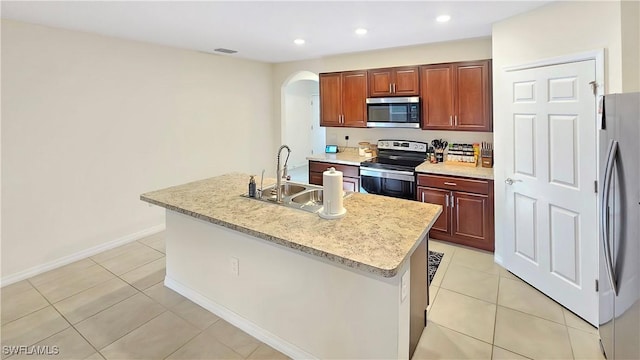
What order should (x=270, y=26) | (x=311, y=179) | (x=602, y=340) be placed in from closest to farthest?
1. (x=602, y=340)
2. (x=270, y=26)
3. (x=311, y=179)

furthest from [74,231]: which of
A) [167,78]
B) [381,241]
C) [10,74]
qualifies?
[381,241]

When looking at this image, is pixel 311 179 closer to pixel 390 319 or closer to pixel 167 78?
pixel 167 78

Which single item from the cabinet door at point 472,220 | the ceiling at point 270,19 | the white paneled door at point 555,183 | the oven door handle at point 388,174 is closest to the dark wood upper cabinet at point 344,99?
the ceiling at point 270,19

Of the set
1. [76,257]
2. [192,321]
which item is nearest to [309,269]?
[192,321]

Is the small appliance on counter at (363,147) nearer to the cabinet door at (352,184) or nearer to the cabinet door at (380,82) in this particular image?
the cabinet door at (352,184)

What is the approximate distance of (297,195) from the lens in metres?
2.65

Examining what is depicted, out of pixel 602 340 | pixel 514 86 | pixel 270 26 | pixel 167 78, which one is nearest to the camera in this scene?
pixel 602 340

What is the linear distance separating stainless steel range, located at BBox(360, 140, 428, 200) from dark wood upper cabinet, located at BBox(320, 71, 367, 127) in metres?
0.56

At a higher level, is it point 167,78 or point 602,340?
point 167,78

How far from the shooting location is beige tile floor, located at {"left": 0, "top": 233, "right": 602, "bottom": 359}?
2.19m

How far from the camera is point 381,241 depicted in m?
1.78

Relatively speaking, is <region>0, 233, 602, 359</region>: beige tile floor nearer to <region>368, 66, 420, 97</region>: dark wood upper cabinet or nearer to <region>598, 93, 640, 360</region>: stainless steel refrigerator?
<region>598, 93, 640, 360</region>: stainless steel refrigerator

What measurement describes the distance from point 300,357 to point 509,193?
2.46 metres

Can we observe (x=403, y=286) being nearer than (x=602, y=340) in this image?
Yes
